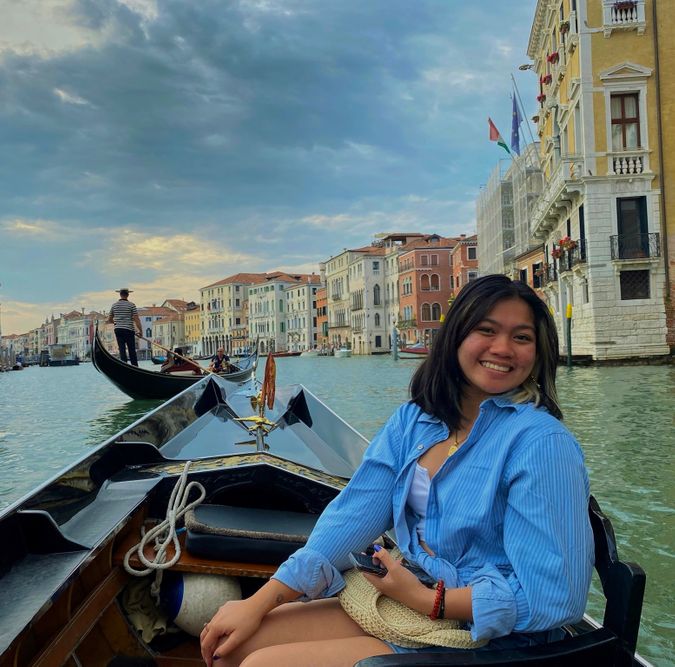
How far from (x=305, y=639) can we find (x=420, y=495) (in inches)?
8.9

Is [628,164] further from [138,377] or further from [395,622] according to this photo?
[395,622]

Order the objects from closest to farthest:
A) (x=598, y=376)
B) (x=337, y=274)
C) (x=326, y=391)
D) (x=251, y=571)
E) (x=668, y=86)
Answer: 1. (x=251, y=571)
2. (x=598, y=376)
3. (x=326, y=391)
4. (x=668, y=86)
5. (x=337, y=274)

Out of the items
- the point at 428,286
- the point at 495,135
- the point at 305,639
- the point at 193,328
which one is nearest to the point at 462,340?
the point at 305,639

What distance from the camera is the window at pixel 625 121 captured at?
11.8m

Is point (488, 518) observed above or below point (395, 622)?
above

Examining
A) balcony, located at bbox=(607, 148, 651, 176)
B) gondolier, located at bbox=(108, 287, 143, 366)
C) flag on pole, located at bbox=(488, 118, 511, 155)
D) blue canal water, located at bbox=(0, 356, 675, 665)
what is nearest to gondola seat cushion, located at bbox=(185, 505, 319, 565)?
blue canal water, located at bbox=(0, 356, 675, 665)

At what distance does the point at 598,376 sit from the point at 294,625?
30.5 ft

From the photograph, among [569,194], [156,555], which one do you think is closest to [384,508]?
[156,555]

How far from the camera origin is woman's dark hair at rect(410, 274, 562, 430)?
2.77 ft

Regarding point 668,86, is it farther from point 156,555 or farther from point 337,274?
point 337,274

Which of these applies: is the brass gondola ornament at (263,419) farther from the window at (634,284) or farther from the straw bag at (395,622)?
the window at (634,284)

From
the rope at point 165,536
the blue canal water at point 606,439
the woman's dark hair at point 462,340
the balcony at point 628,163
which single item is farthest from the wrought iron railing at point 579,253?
the woman's dark hair at point 462,340

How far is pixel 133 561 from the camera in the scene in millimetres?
1189

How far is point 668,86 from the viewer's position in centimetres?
1165
